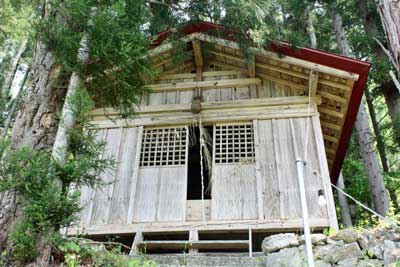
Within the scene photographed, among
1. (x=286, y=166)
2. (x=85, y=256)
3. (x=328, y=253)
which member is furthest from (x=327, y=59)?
(x=85, y=256)

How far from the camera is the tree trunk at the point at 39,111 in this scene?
320cm

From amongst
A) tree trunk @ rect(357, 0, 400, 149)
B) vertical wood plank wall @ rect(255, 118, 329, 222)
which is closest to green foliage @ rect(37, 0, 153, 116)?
vertical wood plank wall @ rect(255, 118, 329, 222)

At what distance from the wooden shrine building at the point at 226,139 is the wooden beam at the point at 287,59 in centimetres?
2

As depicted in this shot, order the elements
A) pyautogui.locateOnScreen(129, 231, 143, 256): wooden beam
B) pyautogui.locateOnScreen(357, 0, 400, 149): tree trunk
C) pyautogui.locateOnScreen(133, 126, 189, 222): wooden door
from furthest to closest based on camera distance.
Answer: pyautogui.locateOnScreen(357, 0, 400, 149): tree trunk, pyautogui.locateOnScreen(133, 126, 189, 222): wooden door, pyautogui.locateOnScreen(129, 231, 143, 256): wooden beam

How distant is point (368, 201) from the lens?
11234mm

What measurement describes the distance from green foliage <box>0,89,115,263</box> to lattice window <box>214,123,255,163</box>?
320cm

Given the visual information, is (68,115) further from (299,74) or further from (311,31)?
(311,31)

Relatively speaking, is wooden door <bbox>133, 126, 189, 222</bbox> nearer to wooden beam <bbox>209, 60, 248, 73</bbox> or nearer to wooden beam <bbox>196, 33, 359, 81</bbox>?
wooden beam <bbox>209, 60, 248, 73</bbox>

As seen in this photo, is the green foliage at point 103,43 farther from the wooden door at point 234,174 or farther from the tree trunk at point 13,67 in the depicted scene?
the tree trunk at point 13,67

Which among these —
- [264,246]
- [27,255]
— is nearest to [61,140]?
[27,255]

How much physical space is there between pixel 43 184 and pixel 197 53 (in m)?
4.62

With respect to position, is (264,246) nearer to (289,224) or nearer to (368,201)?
(289,224)

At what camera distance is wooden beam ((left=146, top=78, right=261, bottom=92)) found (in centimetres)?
686

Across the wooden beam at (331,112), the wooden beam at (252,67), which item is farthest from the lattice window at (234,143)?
the wooden beam at (331,112)
